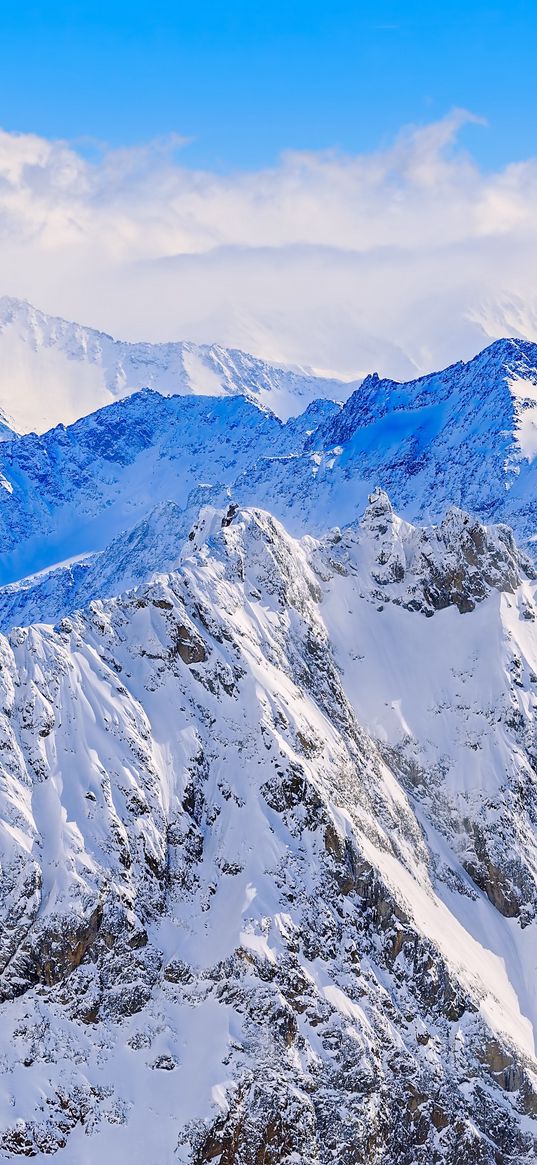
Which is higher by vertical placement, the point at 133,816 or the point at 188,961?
the point at 133,816

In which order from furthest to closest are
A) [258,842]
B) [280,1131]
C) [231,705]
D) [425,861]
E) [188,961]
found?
1. [425,861]
2. [231,705]
3. [258,842]
4. [188,961]
5. [280,1131]

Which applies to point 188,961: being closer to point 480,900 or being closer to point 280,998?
point 280,998

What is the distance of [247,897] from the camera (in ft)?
456

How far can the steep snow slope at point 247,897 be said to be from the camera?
4887 inches

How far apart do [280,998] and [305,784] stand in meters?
26.2

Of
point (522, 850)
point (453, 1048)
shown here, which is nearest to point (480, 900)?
point (522, 850)

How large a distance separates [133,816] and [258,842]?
15254 millimetres

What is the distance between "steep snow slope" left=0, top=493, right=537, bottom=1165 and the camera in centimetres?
12412

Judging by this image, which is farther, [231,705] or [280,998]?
[231,705]

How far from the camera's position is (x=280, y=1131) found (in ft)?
407

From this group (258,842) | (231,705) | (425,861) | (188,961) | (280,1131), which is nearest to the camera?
(280,1131)

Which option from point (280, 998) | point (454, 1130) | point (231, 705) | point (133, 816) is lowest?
point (454, 1130)

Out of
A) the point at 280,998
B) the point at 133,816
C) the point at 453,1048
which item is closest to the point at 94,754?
the point at 133,816

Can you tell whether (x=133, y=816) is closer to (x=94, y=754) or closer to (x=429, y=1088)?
(x=94, y=754)
